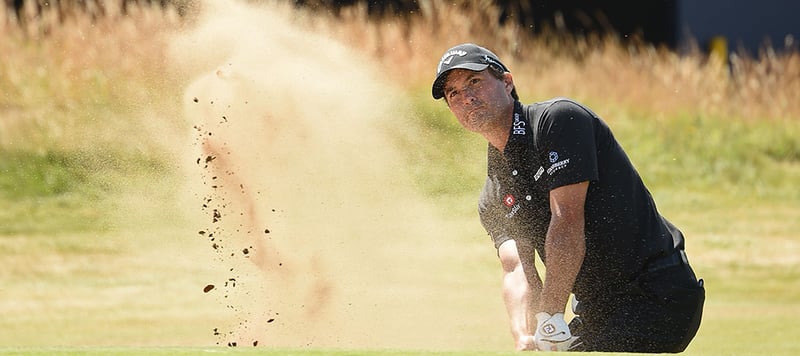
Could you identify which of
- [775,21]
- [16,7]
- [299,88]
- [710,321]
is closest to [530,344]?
[710,321]

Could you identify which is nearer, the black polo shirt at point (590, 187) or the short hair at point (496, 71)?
the black polo shirt at point (590, 187)

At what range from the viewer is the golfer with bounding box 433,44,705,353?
424 cm

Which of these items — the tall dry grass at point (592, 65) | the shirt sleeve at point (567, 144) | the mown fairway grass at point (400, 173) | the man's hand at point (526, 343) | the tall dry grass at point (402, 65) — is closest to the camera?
the shirt sleeve at point (567, 144)

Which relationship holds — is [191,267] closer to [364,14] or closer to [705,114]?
[364,14]

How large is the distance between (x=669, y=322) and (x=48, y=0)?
10.9m

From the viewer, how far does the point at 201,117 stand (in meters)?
8.08

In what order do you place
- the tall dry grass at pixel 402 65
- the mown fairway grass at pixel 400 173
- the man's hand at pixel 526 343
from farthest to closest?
the tall dry grass at pixel 402 65 → the mown fairway grass at pixel 400 173 → the man's hand at pixel 526 343

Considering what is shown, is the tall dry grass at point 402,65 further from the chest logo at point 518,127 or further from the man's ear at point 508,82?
the chest logo at point 518,127

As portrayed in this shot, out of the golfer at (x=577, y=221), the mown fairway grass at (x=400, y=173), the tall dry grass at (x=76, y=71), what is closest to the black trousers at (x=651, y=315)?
the golfer at (x=577, y=221)

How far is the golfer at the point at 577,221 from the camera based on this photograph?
167 inches

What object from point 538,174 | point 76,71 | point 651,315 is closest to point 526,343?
point 651,315

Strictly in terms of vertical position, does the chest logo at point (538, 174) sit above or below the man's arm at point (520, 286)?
above

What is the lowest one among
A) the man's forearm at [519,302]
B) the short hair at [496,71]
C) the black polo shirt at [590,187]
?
the man's forearm at [519,302]

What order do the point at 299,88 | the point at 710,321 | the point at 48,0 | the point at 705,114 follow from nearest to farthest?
the point at 710,321 → the point at 299,88 → the point at 48,0 → the point at 705,114
